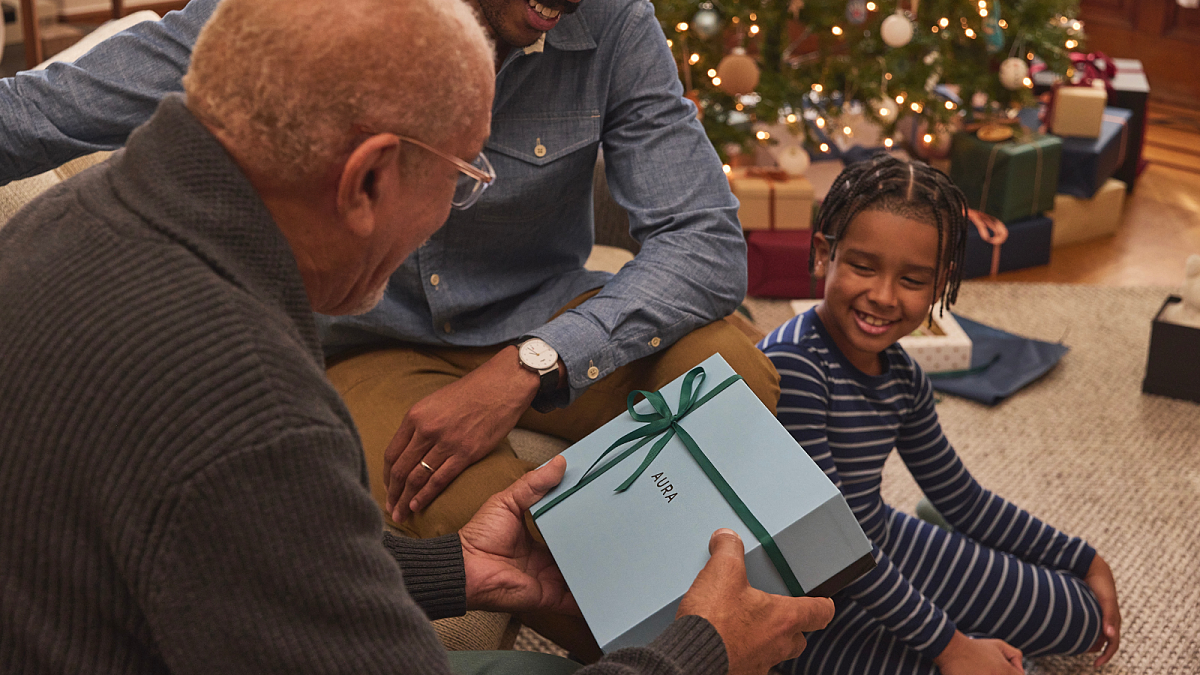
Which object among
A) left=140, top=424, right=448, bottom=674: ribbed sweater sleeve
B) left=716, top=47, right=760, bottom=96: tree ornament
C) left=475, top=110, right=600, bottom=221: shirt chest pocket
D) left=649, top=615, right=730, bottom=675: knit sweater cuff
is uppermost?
left=140, top=424, right=448, bottom=674: ribbed sweater sleeve

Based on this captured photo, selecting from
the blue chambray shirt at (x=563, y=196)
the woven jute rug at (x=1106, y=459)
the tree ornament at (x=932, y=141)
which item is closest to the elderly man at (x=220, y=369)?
the blue chambray shirt at (x=563, y=196)

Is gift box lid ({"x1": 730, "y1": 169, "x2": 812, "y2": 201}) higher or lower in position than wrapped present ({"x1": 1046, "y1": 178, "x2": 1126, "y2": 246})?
higher

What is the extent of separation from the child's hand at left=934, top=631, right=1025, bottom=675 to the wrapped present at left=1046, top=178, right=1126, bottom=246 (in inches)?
71.5

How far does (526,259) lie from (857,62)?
1.56 m

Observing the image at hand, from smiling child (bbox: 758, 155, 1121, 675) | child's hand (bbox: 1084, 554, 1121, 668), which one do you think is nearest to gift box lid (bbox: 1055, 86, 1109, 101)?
smiling child (bbox: 758, 155, 1121, 675)

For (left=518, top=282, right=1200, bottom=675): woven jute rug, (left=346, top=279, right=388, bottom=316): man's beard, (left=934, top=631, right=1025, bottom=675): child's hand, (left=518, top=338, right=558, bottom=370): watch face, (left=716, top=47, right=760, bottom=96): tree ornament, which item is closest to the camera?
(left=346, top=279, right=388, bottom=316): man's beard

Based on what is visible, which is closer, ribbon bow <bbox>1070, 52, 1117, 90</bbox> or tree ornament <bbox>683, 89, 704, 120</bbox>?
tree ornament <bbox>683, 89, 704, 120</bbox>

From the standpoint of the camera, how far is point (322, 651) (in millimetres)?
583

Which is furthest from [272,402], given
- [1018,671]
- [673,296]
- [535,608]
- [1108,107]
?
[1108,107]

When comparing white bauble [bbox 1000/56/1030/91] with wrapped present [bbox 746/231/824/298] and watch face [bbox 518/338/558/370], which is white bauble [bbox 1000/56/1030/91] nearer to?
wrapped present [bbox 746/231/824/298]

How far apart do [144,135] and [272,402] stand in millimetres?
209

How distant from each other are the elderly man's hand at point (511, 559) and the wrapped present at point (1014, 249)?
1923 millimetres

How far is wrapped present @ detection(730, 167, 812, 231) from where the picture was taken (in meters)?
2.44

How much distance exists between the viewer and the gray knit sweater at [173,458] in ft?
1.80
